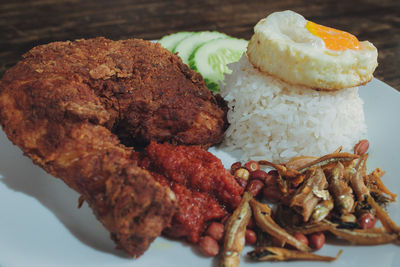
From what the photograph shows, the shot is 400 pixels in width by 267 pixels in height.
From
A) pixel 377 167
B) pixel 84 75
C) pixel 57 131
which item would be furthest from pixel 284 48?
pixel 57 131

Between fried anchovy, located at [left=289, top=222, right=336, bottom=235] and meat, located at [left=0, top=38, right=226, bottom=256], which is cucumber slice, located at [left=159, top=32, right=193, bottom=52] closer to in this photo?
meat, located at [left=0, top=38, right=226, bottom=256]

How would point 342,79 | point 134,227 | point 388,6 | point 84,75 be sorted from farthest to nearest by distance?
1. point 388,6
2. point 342,79
3. point 84,75
4. point 134,227

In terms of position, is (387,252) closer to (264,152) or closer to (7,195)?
(264,152)

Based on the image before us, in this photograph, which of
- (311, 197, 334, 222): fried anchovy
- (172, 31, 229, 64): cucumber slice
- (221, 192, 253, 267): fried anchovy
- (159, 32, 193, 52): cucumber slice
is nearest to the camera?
(221, 192, 253, 267): fried anchovy

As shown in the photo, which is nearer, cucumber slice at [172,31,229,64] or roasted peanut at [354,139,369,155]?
roasted peanut at [354,139,369,155]

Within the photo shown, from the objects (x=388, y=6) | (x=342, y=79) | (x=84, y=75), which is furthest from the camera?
(x=388, y=6)

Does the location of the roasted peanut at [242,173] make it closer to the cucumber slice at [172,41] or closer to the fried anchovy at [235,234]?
the fried anchovy at [235,234]

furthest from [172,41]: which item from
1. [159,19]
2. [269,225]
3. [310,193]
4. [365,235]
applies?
[365,235]

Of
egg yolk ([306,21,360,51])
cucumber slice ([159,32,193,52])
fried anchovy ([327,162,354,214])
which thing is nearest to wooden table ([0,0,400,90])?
cucumber slice ([159,32,193,52])
